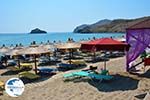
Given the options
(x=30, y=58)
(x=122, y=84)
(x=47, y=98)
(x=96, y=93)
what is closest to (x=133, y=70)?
(x=122, y=84)

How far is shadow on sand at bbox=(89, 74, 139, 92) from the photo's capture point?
12073 millimetres

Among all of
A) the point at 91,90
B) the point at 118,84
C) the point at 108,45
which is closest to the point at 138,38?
the point at 108,45

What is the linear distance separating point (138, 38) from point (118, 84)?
11.1 ft

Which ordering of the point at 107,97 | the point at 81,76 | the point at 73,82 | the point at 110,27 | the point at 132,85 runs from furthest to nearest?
the point at 110,27, the point at 81,76, the point at 73,82, the point at 132,85, the point at 107,97

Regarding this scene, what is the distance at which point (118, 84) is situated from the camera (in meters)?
12.9

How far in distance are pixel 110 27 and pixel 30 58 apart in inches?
→ 6770

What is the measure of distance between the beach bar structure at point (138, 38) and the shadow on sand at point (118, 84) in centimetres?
199

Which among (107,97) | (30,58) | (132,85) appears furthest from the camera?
(30,58)

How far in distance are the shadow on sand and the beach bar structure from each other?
6.53 ft

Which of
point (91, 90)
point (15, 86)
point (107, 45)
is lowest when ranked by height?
point (91, 90)

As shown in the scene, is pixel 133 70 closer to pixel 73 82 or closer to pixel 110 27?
pixel 73 82

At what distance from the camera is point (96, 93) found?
456 inches

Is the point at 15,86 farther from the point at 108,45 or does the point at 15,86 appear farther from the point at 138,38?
the point at 138,38

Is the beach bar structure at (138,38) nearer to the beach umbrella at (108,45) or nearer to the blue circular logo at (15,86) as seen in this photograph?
the beach umbrella at (108,45)
